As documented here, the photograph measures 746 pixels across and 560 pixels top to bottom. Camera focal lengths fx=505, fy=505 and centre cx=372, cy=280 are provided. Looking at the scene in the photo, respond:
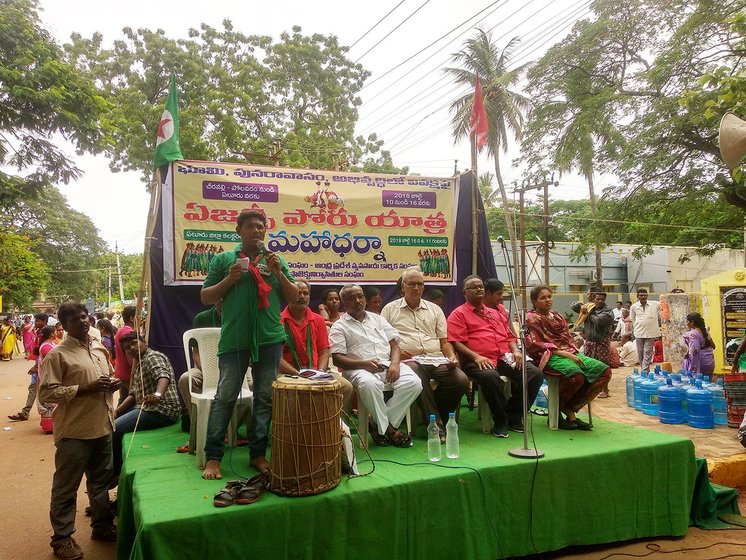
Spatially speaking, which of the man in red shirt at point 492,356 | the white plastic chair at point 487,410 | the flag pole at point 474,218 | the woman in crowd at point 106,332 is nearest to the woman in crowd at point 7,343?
the woman in crowd at point 106,332

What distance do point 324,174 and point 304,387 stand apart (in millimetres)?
3668

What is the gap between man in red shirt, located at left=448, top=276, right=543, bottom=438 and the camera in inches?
178

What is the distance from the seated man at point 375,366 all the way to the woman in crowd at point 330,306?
3.47 ft

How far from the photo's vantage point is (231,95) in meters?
16.0

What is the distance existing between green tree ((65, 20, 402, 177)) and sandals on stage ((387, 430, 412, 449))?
11.4 metres

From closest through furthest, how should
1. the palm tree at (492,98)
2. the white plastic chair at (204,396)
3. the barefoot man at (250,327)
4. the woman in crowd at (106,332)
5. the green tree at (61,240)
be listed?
the barefoot man at (250,327) < the white plastic chair at (204,396) < the woman in crowd at (106,332) < the palm tree at (492,98) < the green tree at (61,240)

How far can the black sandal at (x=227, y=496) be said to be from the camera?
2.73m

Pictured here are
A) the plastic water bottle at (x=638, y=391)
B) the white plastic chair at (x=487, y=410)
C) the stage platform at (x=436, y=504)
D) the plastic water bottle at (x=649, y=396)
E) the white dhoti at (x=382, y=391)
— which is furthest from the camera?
the plastic water bottle at (x=638, y=391)

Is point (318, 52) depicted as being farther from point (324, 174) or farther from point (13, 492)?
point (13, 492)

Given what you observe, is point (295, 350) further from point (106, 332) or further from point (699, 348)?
point (699, 348)

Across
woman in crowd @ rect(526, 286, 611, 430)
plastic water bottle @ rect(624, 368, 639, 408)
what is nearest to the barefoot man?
woman in crowd @ rect(526, 286, 611, 430)

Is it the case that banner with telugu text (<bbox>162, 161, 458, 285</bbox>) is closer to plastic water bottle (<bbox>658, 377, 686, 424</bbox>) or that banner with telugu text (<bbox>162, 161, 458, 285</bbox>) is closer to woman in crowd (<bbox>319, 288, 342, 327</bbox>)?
woman in crowd (<bbox>319, 288, 342, 327</bbox>)

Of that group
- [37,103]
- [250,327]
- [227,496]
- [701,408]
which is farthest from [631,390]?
[37,103]

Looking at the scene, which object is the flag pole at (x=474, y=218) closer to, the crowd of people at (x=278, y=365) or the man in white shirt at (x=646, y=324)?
the crowd of people at (x=278, y=365)
